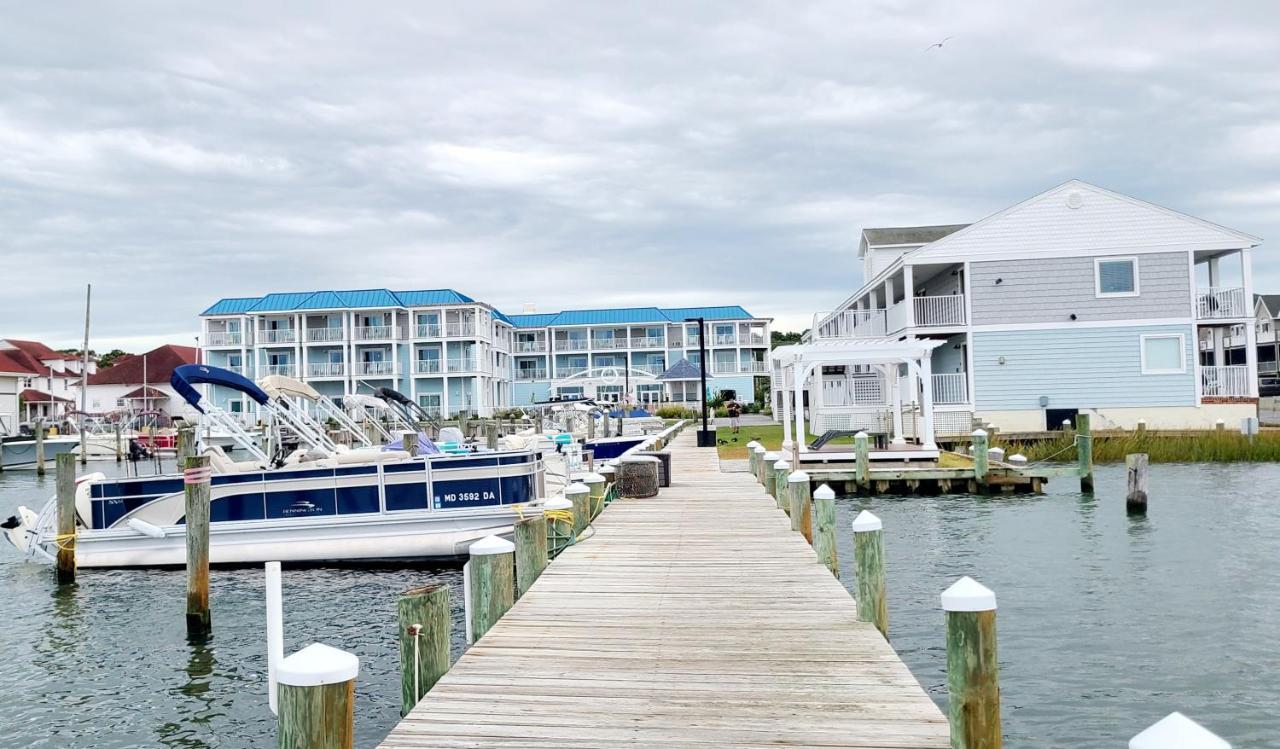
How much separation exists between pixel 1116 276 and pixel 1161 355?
307 centimetres

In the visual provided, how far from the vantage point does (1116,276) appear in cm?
3444

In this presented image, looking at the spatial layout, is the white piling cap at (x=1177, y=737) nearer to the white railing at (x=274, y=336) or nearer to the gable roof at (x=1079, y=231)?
the gable roof at (x=1079, y=231)

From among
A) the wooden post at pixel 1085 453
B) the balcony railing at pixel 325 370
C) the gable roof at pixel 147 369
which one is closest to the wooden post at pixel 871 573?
the wooden post at pixel 1085 453

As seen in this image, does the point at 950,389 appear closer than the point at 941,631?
No

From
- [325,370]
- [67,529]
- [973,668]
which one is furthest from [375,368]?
[973,668]

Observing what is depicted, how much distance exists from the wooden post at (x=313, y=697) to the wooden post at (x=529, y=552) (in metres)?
4.96

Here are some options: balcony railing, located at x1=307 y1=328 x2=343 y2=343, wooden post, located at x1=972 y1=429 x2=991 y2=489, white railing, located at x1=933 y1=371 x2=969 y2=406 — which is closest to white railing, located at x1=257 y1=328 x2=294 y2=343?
balcony railing, located at x1=307 y1=328 x2=343 y2=343

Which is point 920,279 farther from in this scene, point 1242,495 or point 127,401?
point 127,401

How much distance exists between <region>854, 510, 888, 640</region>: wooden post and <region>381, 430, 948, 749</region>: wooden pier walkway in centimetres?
17

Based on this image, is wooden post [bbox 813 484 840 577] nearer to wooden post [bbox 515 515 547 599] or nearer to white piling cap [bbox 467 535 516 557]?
wooden post [bbox 515 515 547 599]

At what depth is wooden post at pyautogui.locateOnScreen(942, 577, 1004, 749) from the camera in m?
5.32

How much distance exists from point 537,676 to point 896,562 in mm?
10954

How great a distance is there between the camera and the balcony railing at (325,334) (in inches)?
2783

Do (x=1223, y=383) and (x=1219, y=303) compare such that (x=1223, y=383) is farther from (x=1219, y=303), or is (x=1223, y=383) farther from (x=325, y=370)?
(x=325, y=370)
